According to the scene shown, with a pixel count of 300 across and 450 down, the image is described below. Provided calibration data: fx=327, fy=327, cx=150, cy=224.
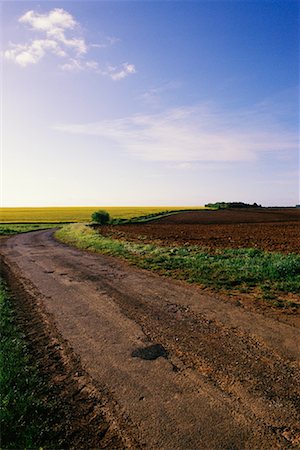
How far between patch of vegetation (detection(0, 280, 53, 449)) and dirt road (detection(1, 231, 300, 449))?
950 millimetres

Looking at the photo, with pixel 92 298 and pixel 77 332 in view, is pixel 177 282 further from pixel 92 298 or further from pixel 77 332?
pixel 77 332

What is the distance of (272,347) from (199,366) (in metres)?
1.83

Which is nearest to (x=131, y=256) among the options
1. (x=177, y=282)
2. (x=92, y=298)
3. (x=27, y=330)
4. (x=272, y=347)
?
(x=177, y=282)

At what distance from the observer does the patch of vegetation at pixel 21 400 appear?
4.50m

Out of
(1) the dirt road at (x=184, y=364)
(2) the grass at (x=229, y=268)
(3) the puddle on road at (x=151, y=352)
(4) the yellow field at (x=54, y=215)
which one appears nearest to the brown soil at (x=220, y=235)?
(2) the grass at (x=229, y=268)

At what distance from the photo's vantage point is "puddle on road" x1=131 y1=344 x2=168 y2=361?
22.3 feet

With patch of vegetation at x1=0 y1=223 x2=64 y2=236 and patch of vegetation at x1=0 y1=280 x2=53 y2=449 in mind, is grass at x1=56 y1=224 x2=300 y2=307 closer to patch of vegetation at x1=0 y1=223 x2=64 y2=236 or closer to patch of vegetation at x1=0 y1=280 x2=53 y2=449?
patch of vegetation at x1=0 y1=280 x2=53 y2=449

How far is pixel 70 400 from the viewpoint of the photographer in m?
5.36

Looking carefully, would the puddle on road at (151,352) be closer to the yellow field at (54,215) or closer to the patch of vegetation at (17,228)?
the patch of vegetation at (17,228)

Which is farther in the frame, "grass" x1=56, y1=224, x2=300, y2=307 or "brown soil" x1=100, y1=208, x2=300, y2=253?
"brown soil" x1=100, y1=208, x2=300, y2=253

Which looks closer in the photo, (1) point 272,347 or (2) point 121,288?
(1) point 272,347

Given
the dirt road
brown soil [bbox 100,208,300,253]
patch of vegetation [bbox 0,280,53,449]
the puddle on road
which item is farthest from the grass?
patch of vegetation [bbox 0,280,53,449]

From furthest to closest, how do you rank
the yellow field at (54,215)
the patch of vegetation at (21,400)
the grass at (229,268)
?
the yellow field at (54,215)
the grass at (229,268)
the patch of vegetation at (21,400)

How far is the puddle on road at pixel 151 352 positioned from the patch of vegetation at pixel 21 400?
200cm
